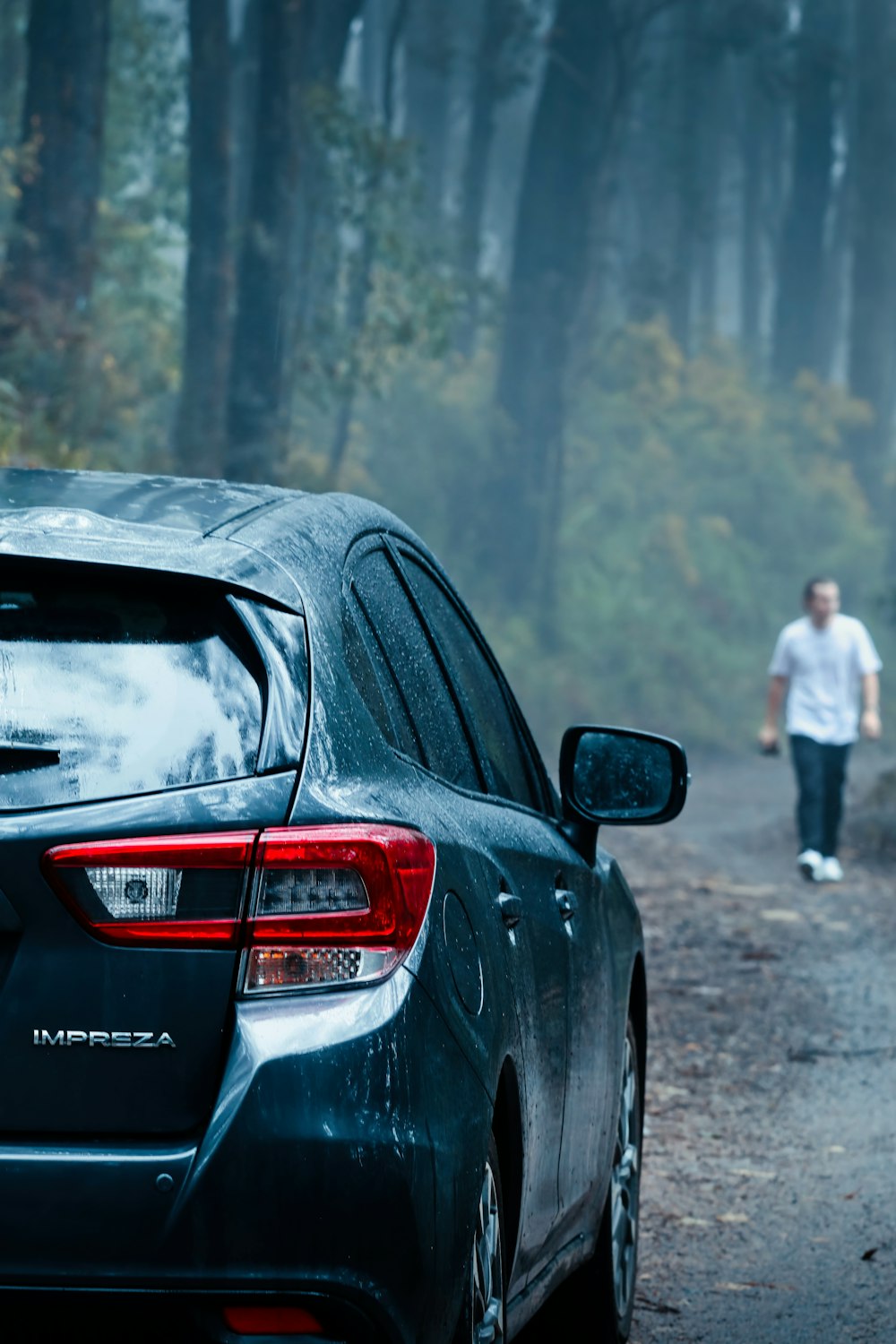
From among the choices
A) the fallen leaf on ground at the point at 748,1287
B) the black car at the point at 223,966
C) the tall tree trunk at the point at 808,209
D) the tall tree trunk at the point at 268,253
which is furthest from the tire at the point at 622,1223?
the tall tree trunk at the point at 808,209

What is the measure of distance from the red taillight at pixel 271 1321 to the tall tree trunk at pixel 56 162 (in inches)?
842

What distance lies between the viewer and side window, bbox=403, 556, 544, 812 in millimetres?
3908

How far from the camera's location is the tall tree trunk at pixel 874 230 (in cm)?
4947

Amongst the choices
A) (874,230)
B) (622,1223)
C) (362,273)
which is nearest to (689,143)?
(874,230)

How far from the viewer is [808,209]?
5478cm

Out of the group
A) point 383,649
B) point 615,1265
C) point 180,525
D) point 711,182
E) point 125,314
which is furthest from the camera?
point 711,182

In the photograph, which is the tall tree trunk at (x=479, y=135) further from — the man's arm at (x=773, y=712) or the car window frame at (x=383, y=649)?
the car window frame at (x=383, y=649)

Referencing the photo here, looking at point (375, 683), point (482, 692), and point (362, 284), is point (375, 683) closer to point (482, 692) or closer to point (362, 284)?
point (482, 692)

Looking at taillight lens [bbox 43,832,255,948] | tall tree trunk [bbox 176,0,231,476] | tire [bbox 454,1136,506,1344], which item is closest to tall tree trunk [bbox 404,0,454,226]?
tall tree trunk [bbox 176,0,231,476]

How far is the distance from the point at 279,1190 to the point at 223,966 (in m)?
0.29

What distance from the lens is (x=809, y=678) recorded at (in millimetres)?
14500

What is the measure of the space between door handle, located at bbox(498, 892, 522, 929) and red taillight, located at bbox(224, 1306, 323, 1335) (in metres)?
0.86

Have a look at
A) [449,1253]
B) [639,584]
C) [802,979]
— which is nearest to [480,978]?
[449,1253]

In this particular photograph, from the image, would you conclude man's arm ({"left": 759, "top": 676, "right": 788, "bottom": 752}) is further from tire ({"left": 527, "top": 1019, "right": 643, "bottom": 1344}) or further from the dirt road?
tire ({"left": 527, "top": 1019, "right": 643, "bottom": 1344})
